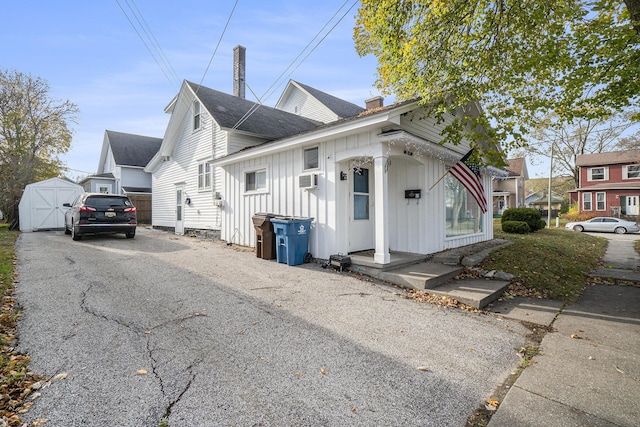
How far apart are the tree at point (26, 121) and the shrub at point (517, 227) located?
88.7 ft

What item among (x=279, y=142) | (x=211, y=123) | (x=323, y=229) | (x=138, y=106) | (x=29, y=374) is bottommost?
(x=29, y=374)

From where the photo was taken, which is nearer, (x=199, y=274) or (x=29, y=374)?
(x=29, y=374)

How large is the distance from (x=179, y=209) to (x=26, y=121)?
1642 centimetres

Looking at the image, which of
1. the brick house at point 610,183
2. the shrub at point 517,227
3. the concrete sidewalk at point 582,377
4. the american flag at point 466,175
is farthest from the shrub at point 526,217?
the brick house at point 610,183

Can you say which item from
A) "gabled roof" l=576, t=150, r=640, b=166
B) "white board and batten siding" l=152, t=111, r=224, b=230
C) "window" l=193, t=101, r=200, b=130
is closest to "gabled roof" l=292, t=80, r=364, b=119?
"window" l=193, t=101, r=200, b=130

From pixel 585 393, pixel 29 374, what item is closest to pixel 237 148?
pixel 29 374

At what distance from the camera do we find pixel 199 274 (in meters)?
6.27

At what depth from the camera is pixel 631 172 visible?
88.8 ft

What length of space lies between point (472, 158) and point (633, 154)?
31.3 meters

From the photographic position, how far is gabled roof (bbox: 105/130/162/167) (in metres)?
22.9

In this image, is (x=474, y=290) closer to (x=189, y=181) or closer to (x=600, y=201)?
(x=189, y=181)

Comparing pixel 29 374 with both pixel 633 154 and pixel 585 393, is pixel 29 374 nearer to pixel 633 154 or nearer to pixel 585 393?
pixel 585 393

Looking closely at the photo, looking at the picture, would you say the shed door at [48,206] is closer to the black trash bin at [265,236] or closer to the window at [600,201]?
the black trash bin at [265,236]

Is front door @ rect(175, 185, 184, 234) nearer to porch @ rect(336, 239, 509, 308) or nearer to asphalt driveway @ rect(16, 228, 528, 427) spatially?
asphalt driveway @ rect(16, 228, 528, 427)
